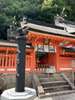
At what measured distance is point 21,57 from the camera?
4.24m

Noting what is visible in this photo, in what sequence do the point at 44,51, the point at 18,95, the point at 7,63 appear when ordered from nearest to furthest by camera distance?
the point at 18,95 → the point at 7,63 → the point at 44,51

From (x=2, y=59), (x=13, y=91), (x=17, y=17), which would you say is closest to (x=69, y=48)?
(x=2, y=59)

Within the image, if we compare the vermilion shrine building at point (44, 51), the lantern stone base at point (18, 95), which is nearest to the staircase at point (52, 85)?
the vermilion shrine building at point (44, 51)

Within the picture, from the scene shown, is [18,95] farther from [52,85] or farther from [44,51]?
[44,51]

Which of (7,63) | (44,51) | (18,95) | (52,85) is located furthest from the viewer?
(44,51)

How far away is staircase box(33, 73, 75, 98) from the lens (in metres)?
10.7

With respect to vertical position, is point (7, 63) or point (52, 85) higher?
point (7, 63)

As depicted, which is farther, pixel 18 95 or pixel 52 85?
pixel 52 85

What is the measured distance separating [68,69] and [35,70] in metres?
2.36

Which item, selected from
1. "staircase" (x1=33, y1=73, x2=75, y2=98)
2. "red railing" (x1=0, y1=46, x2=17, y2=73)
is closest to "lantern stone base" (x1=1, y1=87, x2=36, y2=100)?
"staircase" (x1=33, y1=73, x2=75, y2=98)

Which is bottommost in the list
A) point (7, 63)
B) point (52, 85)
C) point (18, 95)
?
point (52, 85)

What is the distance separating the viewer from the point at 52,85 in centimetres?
1188

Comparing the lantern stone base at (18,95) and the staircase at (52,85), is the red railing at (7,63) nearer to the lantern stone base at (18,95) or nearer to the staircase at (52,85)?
the staircase at (52,85)

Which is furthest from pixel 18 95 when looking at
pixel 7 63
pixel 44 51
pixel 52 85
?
Answer: pixel 44 51
